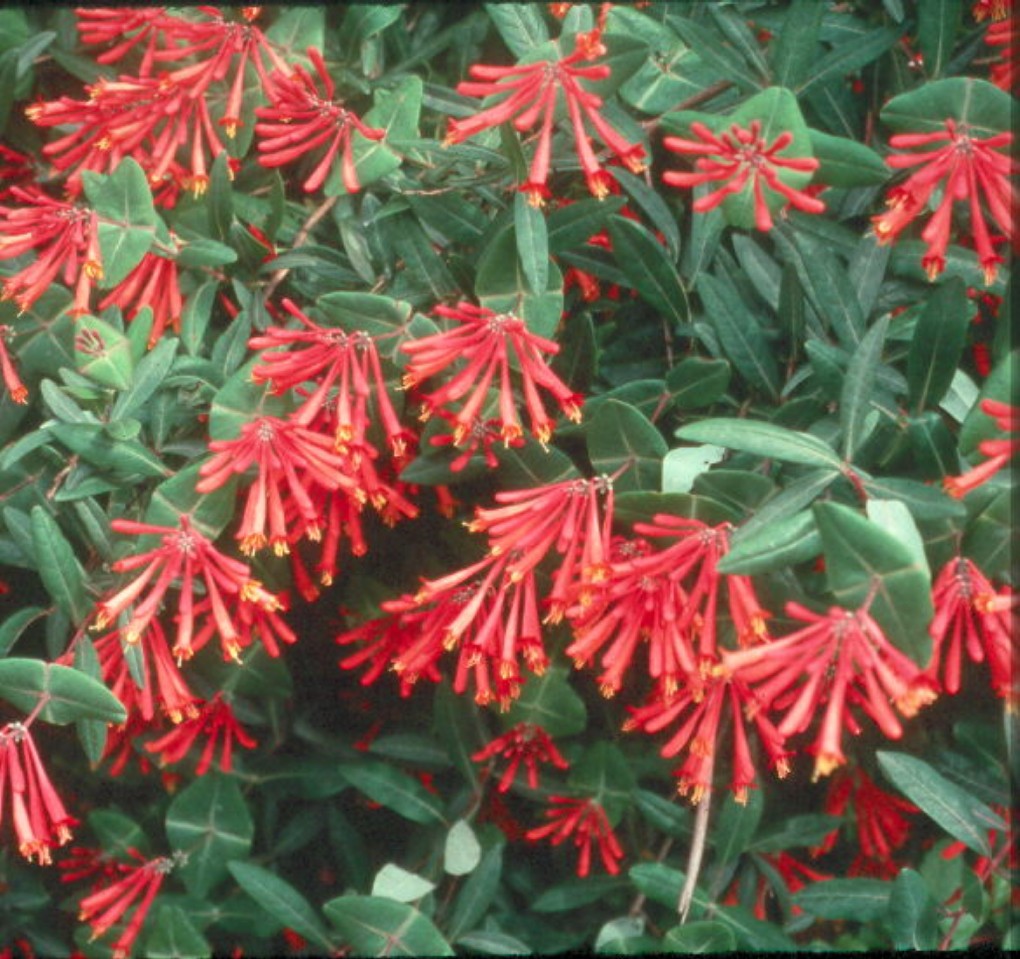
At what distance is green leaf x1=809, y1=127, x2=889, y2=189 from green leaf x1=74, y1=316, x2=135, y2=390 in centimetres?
63

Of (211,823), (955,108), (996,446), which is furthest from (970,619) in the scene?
(211,823)

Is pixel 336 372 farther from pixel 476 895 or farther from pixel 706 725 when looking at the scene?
pixel 476 895

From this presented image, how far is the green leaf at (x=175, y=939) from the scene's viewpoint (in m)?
1.25

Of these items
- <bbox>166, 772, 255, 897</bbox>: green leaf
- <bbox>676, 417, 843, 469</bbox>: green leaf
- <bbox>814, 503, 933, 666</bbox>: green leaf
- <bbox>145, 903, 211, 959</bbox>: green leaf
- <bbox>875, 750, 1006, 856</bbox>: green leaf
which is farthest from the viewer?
<bbox>166, 772, 255, 897</bbox>: green leaf

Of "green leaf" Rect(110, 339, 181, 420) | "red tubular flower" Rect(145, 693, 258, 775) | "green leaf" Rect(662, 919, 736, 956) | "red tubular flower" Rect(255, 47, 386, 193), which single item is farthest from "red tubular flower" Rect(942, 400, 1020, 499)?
"red tubular flower" Rect(145, 693, 258, 775)

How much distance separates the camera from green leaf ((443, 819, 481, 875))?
127 cm

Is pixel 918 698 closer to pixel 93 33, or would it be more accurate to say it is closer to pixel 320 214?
pixel 320 214

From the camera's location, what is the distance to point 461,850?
1.29m

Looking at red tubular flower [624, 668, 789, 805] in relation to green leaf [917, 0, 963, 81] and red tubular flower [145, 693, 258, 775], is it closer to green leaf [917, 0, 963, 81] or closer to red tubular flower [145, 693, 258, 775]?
red tubular flower [145, 693, 258, 775]

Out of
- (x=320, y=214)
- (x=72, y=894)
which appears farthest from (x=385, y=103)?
(x=72, y=894)

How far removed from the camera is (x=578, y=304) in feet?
4.28

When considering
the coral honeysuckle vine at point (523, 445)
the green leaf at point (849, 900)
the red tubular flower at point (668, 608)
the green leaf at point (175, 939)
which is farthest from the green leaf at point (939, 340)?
the green leaf at point (175, 939)

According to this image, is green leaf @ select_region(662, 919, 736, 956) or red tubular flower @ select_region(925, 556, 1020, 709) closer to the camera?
red tubular flower @ select_region(925, 556, 1020, 709)

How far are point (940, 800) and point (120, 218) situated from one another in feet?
3.10
